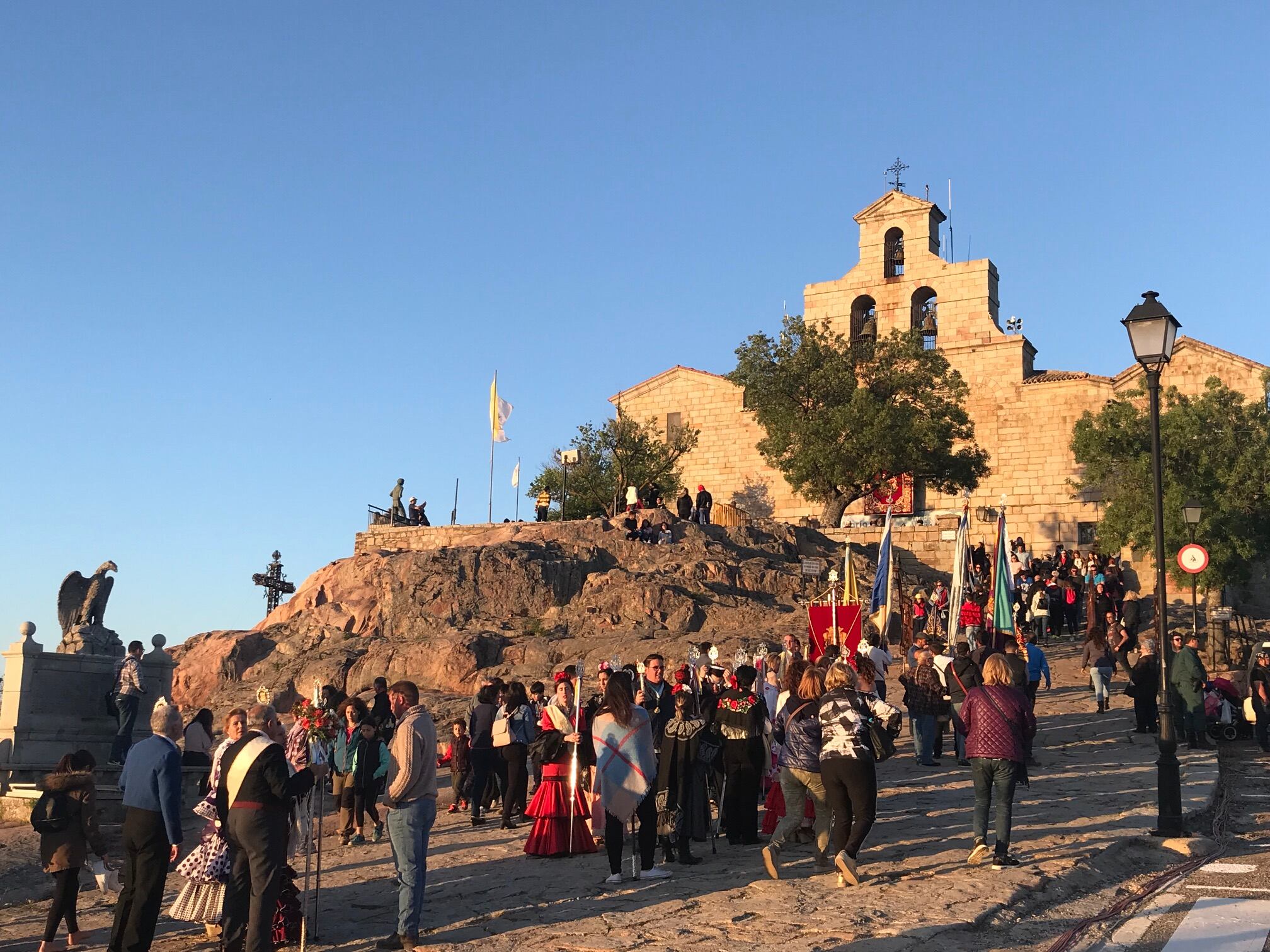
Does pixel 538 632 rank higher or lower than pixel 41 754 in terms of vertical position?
higher

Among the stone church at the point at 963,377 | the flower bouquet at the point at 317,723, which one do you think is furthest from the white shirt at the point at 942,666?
the stone church at the point at 963,377

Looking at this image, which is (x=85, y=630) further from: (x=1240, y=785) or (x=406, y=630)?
(x=1240, y=785)

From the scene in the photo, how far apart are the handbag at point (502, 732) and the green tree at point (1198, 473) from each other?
81.0 feet

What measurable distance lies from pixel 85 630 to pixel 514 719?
878 cm

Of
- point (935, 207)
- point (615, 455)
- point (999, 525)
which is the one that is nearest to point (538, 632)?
point (999, 525)

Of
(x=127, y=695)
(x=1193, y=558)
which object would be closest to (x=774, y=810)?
(x=1193, y=558)

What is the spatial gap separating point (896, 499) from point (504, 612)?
748 inches

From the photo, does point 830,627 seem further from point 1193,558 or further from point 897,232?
point 897,232

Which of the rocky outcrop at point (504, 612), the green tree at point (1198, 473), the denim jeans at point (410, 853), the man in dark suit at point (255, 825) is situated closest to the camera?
the man in dark suit at point (255, 825)

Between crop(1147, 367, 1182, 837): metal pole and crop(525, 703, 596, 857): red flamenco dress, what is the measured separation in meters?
4.94

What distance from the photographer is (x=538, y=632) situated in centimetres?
2972

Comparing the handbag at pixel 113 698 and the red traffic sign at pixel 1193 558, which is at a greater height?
the red traffic sign at pixel 1193 558

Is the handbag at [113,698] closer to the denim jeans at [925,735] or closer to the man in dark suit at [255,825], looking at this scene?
the man in dark suit at [255,825]

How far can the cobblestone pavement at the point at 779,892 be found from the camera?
7.80 m
